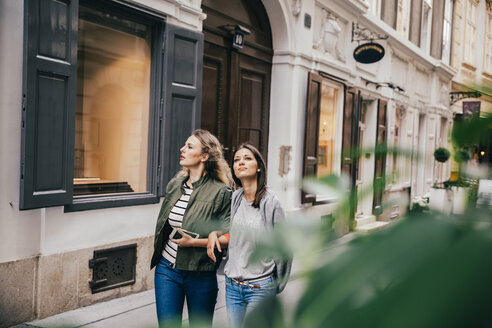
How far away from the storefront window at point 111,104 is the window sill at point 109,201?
15 centimetres

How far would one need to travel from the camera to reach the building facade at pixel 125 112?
3906mm

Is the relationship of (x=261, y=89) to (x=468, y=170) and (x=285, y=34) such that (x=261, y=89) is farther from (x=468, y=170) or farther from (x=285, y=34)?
(x=468, y=170)

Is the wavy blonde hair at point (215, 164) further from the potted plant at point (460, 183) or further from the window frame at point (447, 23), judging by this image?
the potted plant at point (460, 183)

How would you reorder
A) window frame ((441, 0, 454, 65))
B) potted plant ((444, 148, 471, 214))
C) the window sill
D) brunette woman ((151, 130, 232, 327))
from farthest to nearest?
the window sill → brunette woman ((151, 130, 232, 327)) → window frame ((441, 0, 454, 65)) → potted plant ((444, 148, 471, 214))

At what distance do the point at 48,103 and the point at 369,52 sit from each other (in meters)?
6.21

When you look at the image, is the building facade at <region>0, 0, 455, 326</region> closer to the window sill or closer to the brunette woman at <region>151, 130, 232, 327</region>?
the window sill

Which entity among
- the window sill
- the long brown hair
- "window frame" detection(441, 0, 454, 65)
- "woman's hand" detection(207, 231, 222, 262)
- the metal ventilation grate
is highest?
"window frame" detection(441, 0, 454, 65)

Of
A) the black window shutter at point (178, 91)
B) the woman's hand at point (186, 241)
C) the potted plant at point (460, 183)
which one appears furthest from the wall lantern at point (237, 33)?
the potted plant at point (460, 183)

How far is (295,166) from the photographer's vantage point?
25.6 ft

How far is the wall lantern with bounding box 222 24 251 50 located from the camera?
6574 millimetres

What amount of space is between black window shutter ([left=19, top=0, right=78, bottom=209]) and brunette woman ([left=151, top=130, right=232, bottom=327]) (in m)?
1.31

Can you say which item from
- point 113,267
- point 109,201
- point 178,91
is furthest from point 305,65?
point 113,267

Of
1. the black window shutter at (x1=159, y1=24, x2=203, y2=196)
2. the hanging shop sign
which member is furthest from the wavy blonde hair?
the hanging shop sign

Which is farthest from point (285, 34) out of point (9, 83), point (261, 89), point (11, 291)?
point (11, 291)
